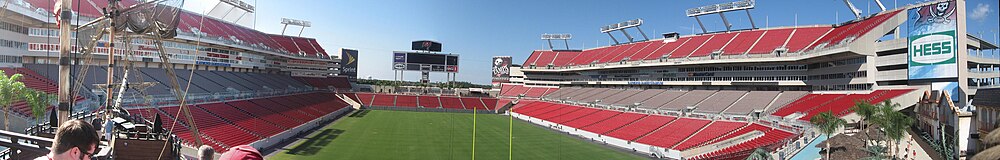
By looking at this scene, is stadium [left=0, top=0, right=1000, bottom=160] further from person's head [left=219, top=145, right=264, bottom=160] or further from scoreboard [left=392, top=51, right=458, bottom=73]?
scoreboard [left=392, top=51, right=458, bottom=73]

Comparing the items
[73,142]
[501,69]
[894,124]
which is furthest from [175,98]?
[501,69]

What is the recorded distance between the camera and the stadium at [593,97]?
8680 mm

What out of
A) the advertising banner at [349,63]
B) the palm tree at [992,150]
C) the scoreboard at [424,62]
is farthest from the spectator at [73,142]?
the advertising banner at [349,63]

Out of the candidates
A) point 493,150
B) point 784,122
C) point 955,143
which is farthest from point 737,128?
point 493,150

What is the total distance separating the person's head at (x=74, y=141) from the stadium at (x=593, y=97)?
180 centimetres

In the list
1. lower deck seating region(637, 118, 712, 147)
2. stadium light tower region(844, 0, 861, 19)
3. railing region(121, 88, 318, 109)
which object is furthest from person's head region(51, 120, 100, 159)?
stadium light tower region(844, 0, 861, 19)

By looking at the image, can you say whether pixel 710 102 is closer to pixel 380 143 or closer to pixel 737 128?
pixel 737 128

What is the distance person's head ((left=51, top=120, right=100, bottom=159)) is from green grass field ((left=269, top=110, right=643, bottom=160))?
17.1m

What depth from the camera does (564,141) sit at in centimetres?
2580

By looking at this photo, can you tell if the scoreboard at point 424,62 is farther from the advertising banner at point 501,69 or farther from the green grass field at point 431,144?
the green grass field at point 431,144

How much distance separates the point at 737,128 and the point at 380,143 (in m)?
17.0

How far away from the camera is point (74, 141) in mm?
2553

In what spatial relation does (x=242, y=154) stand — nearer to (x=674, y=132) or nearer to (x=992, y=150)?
(x=992, y=150)

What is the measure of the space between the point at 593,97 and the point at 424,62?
22915mm
